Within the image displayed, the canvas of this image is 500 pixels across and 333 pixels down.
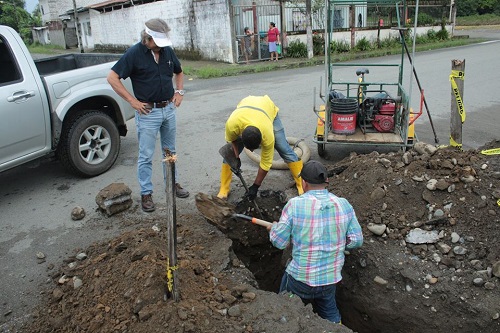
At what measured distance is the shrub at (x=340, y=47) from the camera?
2192cm

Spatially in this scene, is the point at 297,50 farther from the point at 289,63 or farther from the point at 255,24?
the point at 289,63

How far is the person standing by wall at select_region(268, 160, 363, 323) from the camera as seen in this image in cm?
330

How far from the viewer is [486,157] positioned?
5.06 meters

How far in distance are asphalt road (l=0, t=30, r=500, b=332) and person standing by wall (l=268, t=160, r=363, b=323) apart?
6.71 feet

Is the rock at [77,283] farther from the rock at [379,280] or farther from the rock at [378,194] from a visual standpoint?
the rock at [378,194]

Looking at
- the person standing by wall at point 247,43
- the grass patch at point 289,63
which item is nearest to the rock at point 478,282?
the grass patch at point 289,63

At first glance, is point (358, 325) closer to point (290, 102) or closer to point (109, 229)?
point (109, 229)

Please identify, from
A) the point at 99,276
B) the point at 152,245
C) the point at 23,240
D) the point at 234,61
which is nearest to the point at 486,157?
the point at 152,245

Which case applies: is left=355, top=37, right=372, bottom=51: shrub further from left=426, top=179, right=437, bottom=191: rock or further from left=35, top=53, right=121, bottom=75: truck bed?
left=426, top=179, right=437, bottom=191: rock

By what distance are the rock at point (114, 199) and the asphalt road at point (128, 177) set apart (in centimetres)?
13

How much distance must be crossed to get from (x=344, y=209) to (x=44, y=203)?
13.1ft

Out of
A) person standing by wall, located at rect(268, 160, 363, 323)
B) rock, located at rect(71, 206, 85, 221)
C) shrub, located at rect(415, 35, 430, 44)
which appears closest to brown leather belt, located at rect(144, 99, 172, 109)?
rock, located at rect(71, 206, 85, 221)

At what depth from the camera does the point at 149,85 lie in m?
4.88

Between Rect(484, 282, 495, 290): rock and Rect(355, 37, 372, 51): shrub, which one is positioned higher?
Rect(355, 37, 372, 51): shrub
